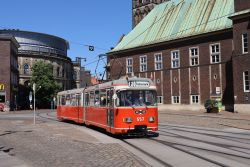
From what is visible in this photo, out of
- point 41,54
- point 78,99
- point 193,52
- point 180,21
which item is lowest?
point 78,99

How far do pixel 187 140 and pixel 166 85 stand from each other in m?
37.5

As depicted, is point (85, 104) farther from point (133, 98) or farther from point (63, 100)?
point (63, 100)

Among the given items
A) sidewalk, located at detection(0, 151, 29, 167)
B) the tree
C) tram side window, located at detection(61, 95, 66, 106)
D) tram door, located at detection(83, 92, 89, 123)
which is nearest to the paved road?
sidewalk, located at detection(0, 151, 29, 167)

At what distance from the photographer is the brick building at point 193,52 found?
42688 mm

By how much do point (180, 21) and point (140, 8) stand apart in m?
22.5

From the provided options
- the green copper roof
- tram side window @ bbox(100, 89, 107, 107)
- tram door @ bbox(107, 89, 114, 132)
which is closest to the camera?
tram door @ bbox(107, 89, 114, 132)

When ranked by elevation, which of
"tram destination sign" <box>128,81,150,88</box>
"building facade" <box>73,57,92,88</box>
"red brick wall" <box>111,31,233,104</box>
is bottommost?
"tram destination sign" <box>128,81,150,88</box>

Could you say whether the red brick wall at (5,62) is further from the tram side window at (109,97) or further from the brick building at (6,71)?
the tram side window at (109,97)

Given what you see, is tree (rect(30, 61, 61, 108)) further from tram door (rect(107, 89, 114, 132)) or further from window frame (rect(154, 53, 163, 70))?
tram door (rect(107, 89, 114, 132))

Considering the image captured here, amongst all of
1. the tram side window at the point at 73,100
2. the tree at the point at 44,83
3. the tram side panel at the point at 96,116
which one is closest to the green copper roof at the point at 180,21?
the tram side window at the point at 73,100

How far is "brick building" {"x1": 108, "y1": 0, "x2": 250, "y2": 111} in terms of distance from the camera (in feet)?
140

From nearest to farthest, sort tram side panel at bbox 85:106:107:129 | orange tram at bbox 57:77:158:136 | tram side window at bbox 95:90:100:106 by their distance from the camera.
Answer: orange tram at bbox 57:77:158:136, tram side panel at bbox 85:106:107:129, tram side window at bbox 95:90:100:106

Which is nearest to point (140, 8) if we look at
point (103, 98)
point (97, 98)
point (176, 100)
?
point (176, 100)

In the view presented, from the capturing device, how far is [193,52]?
51594mm
